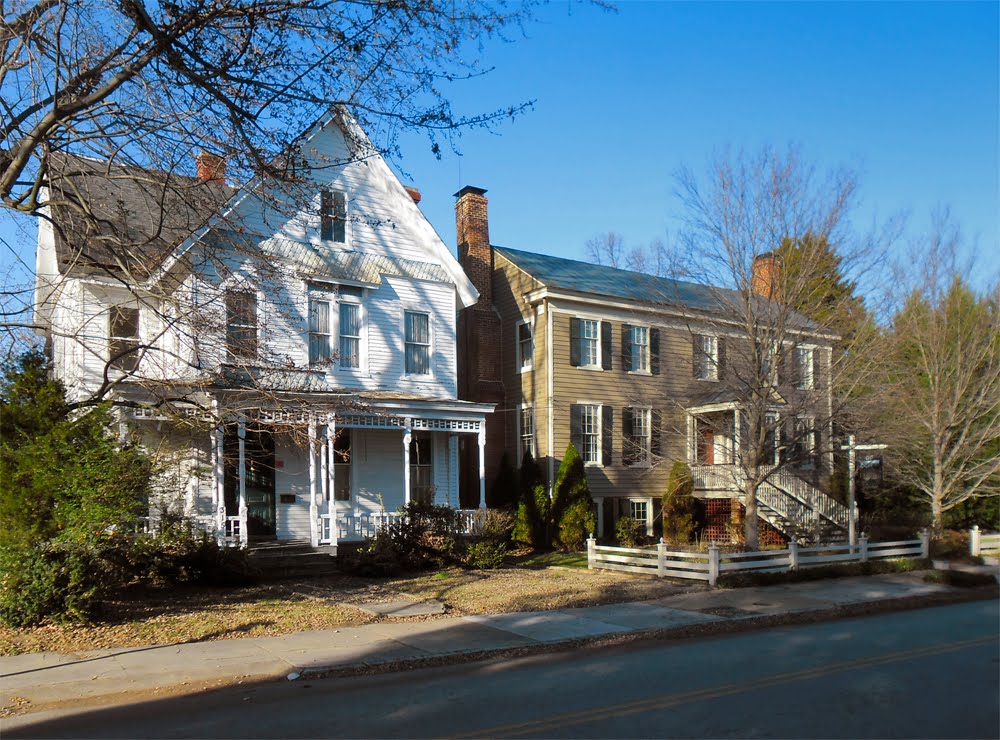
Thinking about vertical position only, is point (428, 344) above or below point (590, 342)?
below

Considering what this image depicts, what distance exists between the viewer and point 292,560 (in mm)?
17234

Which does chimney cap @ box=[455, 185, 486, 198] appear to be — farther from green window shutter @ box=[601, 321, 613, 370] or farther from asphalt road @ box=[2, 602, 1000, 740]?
asphalt road @ box=[2, 602, 1000, 740]

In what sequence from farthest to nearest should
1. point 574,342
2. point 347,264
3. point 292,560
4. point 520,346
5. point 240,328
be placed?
point 520,346
point 574,342
point 347,264
point 292,560
point 240,328

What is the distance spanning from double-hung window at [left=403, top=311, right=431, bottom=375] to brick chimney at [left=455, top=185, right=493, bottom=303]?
168 inches

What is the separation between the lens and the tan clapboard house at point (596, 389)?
24.7 m

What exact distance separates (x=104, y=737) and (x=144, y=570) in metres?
Result: 8.43

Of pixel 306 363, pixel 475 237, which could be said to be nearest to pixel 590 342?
pixel 475 237

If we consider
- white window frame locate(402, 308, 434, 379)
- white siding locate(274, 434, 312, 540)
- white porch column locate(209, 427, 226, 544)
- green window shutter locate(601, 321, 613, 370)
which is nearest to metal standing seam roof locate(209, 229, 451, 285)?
white window frame locate(402, 308, 434, 379)

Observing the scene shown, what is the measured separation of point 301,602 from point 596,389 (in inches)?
535

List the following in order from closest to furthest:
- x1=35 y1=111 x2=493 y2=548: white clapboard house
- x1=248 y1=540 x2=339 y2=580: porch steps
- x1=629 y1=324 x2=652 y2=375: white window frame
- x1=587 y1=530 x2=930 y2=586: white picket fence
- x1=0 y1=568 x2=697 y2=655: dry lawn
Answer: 1. x1=0 y1=568 x2=697 y2=655: dry lawn
2. x1=35 y1=111 x2=493 y2=548: white clapboard house
3. x1=587 y1=530 x2=930 y2=586: white picket fence
4. x1=248 y1=540 x2=339 y2=580: porch steps
5. x1=629 y1=324 x2=652 y2=375: white window frame

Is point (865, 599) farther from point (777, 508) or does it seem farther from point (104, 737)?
point (104, 737)

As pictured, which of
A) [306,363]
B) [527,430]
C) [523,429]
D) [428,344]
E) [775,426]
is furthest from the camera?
[523,429]

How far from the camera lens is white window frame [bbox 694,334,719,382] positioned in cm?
1972

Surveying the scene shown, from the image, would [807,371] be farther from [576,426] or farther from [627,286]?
[627,286]
